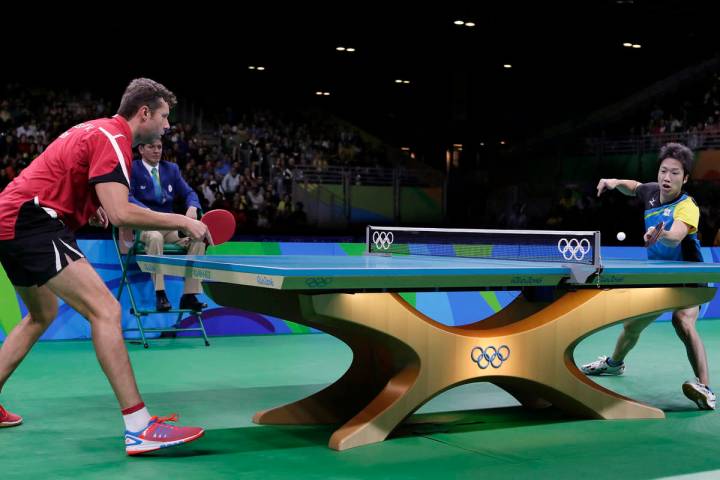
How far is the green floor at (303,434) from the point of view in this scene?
402cm

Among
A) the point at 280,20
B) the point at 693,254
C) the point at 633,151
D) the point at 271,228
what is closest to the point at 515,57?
the point at 633,151

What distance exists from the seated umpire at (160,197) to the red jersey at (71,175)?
11.7 ft

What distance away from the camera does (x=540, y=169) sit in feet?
71.7

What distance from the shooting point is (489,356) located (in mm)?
4863

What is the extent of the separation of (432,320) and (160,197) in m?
4.28

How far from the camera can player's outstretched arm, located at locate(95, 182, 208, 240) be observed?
13.5 feet

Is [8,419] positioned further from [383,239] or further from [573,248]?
[573,248]

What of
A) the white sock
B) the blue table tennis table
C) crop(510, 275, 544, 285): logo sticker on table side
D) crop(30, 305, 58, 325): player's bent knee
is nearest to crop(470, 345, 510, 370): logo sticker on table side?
the blue table tennis table

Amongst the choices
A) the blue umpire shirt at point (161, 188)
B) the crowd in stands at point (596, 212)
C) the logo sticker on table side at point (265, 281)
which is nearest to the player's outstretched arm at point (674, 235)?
the logo sticker on table side at point (265, 281)

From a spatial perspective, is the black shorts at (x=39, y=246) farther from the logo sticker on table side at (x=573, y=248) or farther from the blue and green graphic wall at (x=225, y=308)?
the blue and green graphic wall at (x=225, y=308)

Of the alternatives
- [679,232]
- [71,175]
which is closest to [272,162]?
[679,232]

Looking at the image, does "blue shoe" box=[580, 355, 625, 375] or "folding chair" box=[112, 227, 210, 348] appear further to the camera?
"folding chair" box=[112, 227, 210, 348]

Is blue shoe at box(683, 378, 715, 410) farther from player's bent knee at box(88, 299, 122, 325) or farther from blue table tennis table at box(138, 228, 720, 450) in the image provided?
player's bent knee at box(88, 299, 122, 325)

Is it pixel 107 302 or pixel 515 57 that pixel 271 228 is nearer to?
pixel 515 57
